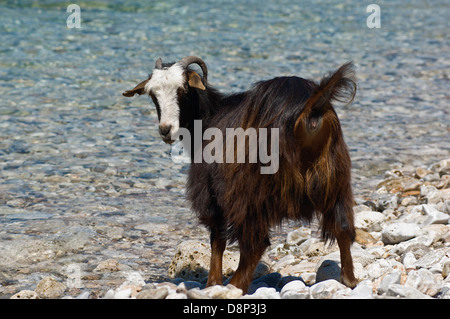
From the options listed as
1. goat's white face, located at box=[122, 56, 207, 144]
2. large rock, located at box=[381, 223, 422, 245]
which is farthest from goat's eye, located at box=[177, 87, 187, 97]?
large rock, located at box=[381, 223, 422, 245]

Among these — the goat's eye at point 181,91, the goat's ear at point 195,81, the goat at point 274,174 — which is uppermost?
the goat's ear at point 195,81

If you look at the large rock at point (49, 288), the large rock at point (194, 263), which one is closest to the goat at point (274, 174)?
the large rock at point (194, 263)

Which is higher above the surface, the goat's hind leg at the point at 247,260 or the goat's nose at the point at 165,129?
the goat's nose at the point at 165,129

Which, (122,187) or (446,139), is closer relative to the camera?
(122,187)

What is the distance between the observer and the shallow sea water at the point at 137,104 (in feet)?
19.9

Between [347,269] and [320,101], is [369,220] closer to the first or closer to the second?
[347,269]

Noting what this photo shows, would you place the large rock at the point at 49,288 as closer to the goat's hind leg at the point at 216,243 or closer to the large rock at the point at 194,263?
the large rock at the point at 194,263

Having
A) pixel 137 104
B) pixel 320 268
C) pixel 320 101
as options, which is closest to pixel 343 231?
pixel 320 268

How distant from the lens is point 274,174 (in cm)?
418

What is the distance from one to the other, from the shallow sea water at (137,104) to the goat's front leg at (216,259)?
2.36ft

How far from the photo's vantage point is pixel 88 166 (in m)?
7.77

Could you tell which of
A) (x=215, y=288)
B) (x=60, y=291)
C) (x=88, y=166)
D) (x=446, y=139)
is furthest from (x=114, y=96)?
(x=215, y=288)
